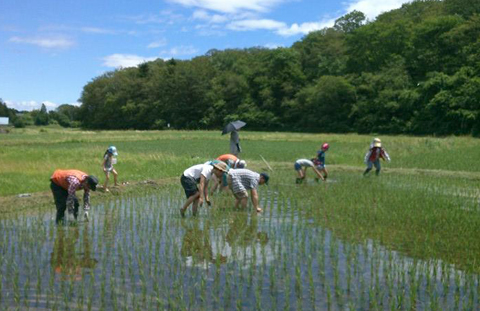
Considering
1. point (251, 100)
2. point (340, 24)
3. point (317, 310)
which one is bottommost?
point (317, 310)

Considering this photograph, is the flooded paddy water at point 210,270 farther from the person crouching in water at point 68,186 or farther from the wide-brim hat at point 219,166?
the wide-brim hat at point 219,166

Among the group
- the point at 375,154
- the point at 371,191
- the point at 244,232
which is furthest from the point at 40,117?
the point at 244,232

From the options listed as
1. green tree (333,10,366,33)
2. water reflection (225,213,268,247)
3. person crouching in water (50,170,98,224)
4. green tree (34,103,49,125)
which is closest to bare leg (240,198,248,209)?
water reflection (225,213,268,247)

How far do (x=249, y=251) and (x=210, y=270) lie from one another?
993 millimetres

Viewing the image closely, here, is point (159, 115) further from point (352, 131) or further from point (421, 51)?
point (421, 51)

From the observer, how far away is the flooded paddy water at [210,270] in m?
4.76

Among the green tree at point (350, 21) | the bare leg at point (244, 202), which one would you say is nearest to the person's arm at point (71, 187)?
the bare leg at point (244, 202)

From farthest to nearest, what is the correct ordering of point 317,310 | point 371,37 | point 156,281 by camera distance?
point 371,37
point 156,281
point 317,310

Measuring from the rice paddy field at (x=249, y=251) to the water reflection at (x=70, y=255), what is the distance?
2cm

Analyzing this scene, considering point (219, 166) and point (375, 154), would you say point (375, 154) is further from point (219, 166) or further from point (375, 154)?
point (219, 166)

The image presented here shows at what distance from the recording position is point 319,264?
234 inches

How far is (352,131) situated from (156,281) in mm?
48198

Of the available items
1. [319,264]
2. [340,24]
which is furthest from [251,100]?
[319,264]

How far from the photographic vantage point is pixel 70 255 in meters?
6.31
